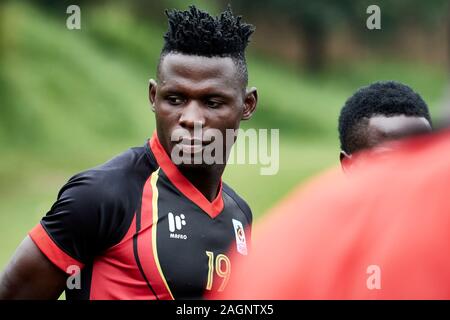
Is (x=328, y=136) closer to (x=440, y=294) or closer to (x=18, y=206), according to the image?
(x=18, y=206)

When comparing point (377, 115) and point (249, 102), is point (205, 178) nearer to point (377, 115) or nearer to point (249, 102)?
point (249, 102)

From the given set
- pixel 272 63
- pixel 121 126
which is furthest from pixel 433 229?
pixel 272 63

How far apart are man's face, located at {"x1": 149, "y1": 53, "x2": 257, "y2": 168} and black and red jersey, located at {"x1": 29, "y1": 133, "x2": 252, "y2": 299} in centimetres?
15

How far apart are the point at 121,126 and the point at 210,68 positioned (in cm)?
1988

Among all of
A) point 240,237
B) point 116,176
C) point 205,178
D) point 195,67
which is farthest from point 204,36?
point 240,237

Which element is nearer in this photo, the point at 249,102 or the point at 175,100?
the point at 175,100

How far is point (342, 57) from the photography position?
33812 millimetres

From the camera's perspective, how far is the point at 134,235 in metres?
3.05

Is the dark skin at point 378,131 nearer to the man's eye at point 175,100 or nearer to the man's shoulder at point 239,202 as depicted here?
the man's shoulder at point 239,202

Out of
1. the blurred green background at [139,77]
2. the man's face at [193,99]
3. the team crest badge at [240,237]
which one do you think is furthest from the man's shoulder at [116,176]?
the blurred green background at [139,77]

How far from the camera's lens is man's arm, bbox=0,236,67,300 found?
118 inches

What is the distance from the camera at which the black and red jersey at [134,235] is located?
2973mm

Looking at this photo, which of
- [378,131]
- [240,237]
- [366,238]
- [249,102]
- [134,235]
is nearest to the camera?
[366,238]

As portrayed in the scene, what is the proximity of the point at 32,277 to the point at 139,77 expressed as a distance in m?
23.3
